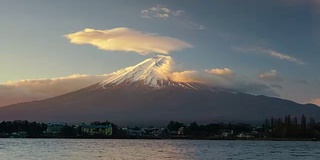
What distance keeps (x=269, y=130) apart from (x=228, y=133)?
497 inches

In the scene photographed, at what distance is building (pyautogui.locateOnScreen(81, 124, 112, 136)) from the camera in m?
107

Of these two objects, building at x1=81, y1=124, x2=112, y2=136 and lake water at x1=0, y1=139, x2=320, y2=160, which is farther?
building at x1=81, y1=124, x2=112, y2=136

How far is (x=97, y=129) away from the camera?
109m

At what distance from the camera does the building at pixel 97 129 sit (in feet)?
350

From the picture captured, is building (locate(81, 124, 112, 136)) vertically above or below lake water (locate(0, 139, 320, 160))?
above

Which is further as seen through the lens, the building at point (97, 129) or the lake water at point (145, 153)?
the building at point (97, 129)

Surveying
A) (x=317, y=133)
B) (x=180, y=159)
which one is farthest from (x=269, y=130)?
(x=180, y=159)

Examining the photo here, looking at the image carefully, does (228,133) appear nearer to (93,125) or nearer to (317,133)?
(317,133)

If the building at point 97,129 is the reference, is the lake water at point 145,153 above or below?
below

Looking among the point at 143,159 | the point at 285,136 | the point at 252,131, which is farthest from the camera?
the point at 252,131

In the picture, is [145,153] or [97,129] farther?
[97,129]

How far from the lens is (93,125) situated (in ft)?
361

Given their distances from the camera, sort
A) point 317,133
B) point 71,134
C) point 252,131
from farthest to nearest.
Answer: point 252,131 < point 71,134 < point 317,133

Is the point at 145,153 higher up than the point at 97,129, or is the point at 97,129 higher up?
the point at 97,129
